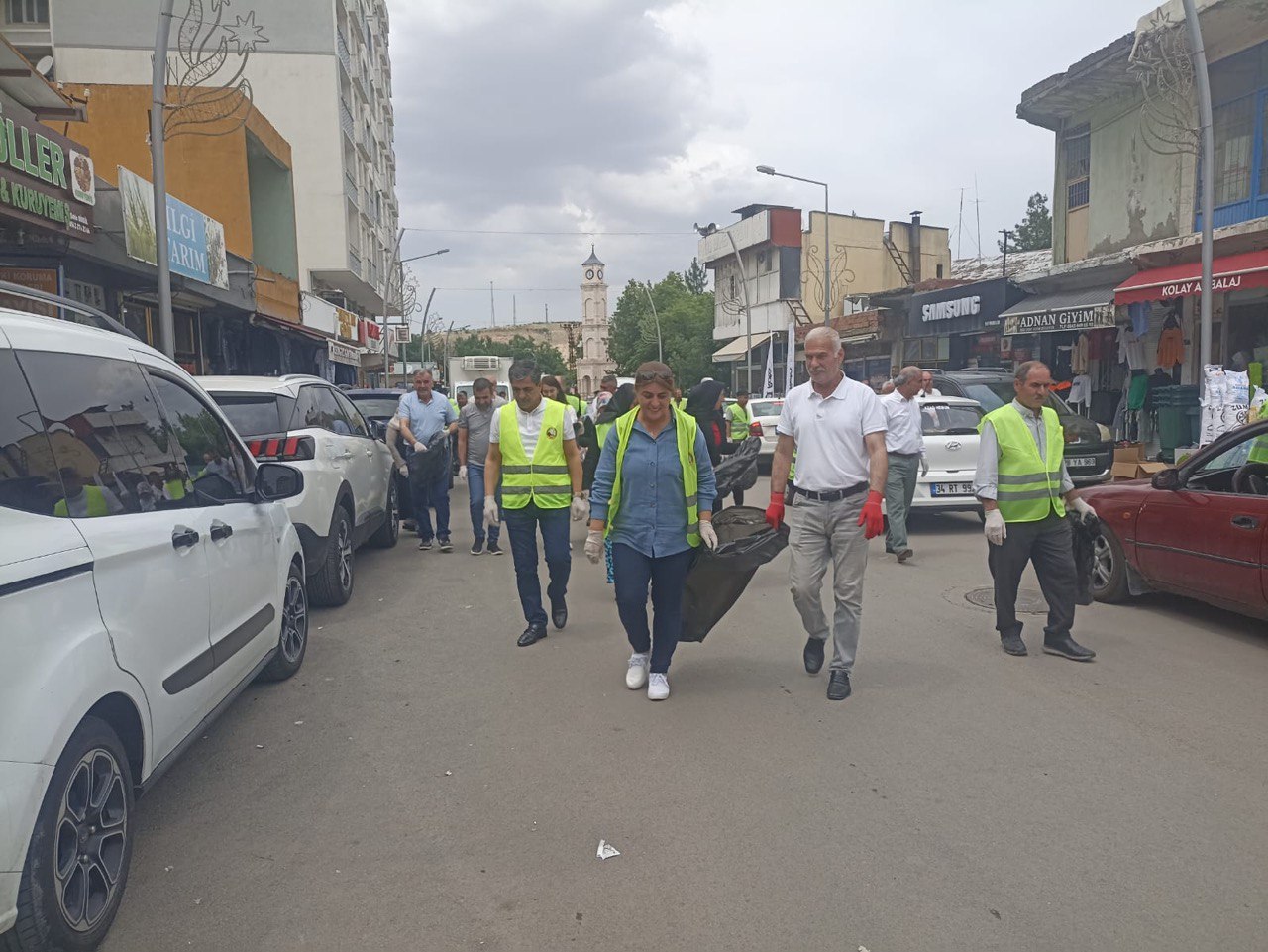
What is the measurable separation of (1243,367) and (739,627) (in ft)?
39.8

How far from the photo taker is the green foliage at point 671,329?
5897cm

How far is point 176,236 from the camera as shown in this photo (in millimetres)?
13125

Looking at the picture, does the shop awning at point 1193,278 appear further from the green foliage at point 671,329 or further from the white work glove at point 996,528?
the green foliage at point 671,329

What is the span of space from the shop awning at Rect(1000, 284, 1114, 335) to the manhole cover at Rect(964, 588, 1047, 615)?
1120 cm

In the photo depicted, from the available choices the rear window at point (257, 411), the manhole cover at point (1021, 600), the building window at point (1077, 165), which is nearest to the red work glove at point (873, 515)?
the manhole cover at point (1021, 600)

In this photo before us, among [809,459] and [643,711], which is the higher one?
[809,459]

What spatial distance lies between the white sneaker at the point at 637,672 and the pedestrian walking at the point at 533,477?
1169 mm

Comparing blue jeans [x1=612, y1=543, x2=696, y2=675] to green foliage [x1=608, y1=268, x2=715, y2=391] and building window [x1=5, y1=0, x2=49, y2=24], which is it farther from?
green foliage [x1=608, y1=268, x2=715, y2=391]

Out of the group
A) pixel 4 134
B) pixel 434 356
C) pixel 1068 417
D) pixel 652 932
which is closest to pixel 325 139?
pixel 4 134

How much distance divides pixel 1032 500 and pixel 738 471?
346 cm

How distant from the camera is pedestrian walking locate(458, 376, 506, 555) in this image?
10.1 m

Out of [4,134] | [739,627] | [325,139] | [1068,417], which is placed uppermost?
[325,139]

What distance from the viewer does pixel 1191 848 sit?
344 cm

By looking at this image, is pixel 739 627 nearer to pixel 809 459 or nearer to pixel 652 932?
pixel 809 459
